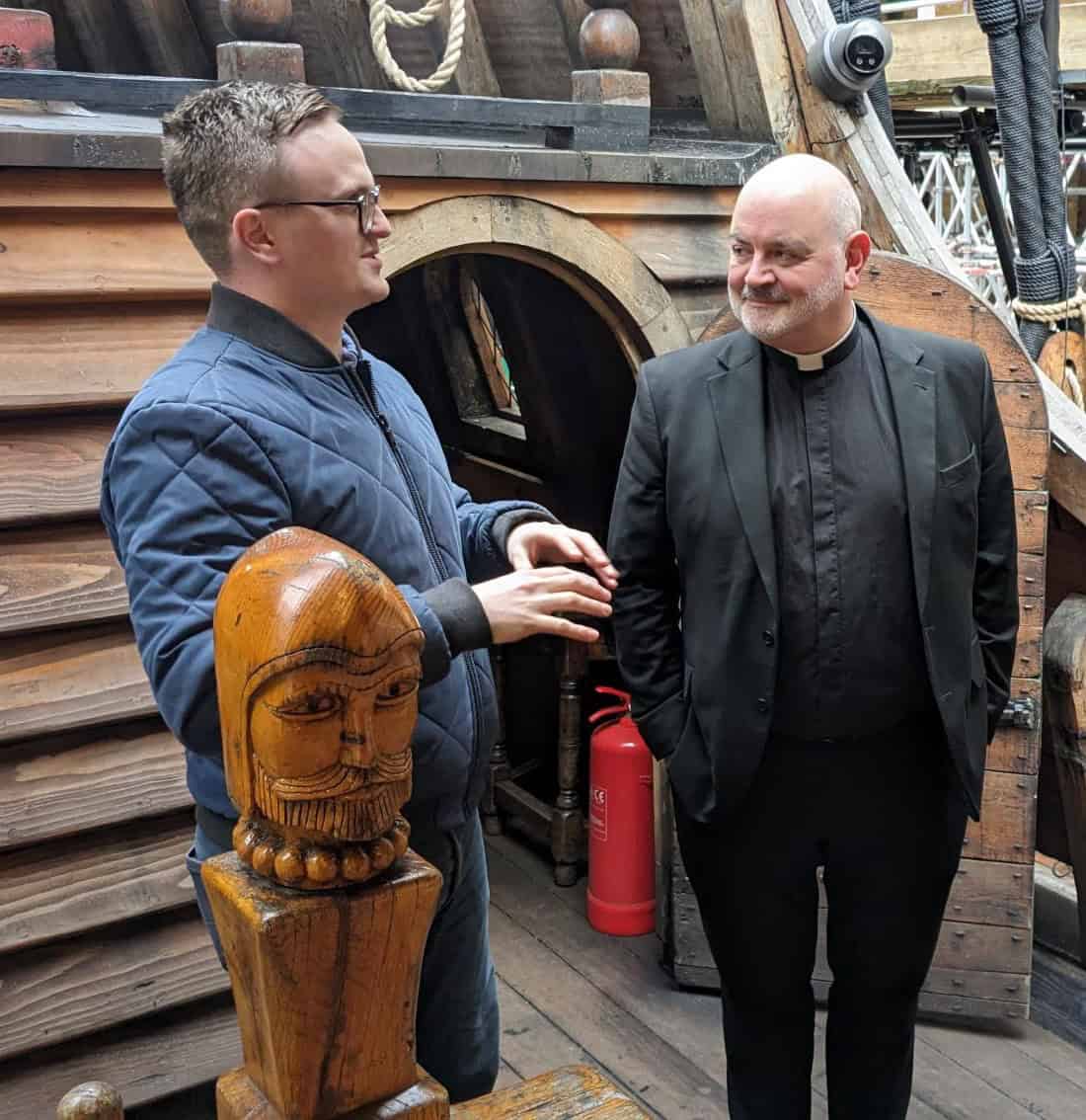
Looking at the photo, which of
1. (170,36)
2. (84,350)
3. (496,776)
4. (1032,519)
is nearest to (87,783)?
(84,350)

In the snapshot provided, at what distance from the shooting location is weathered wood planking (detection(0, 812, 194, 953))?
2.61m

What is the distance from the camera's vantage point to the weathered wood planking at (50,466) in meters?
2.53

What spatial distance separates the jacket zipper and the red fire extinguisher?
2081mm

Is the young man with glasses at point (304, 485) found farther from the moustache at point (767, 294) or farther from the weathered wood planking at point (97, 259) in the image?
the weathered wood planking at point (97, 259)

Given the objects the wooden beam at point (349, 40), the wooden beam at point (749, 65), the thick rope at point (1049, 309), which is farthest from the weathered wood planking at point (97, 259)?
the thick rope at point (1049, 309)

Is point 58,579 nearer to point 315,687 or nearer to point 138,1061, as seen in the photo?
point 138,1061

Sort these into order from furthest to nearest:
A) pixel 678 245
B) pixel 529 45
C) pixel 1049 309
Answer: pixel 529 45 → pixel 1049 309 → pixel 678 245

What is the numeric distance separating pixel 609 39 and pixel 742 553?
164 centimetres

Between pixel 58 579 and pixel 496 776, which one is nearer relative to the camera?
pixel 58 579

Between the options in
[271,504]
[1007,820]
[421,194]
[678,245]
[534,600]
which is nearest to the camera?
[534,600]

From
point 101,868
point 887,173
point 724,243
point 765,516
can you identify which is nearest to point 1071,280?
point 887,173

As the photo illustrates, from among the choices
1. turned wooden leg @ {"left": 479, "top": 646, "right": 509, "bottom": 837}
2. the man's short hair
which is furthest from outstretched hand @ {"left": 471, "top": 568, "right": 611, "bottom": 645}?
turned wooden leg @ {"left": 479, "top": 646, "right": 509, "bottom": 837}

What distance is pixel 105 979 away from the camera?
270cm

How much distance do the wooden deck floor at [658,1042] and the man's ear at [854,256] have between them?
73.5 inches
